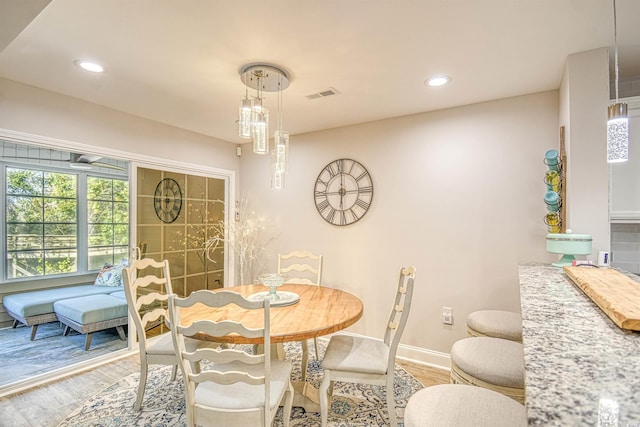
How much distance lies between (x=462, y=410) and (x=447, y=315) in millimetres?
1984

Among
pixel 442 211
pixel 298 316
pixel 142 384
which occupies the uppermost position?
pixel 442 211

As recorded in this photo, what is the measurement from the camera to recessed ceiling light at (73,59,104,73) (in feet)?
7.04

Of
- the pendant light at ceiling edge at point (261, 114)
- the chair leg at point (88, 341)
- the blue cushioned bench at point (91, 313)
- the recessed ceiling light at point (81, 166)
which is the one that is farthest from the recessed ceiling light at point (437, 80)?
the recessed ceiling light at point (81, 166)

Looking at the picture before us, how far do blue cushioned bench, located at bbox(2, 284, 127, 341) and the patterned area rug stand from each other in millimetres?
1377

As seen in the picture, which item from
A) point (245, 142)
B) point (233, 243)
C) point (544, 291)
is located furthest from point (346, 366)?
point (245, 142)

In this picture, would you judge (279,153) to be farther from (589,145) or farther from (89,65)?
(589,145)

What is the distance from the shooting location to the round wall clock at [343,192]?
3.46 metres

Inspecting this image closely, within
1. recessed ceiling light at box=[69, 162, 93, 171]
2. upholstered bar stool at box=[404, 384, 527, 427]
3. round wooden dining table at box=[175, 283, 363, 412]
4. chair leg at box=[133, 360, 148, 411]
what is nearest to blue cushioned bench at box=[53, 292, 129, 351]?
chair leg at box=[133, 360, 148, 411]

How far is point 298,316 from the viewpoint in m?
1.95

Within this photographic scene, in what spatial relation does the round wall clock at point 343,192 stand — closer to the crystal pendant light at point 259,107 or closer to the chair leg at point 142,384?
the crystal pendant light at point 259,107

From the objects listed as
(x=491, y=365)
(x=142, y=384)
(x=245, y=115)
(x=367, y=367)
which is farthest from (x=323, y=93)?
(x=142, y=384)

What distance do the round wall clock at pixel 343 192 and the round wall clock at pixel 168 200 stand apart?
1.66 meters

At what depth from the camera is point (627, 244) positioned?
2342 millimetres

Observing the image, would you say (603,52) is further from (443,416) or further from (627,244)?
(443,416)
